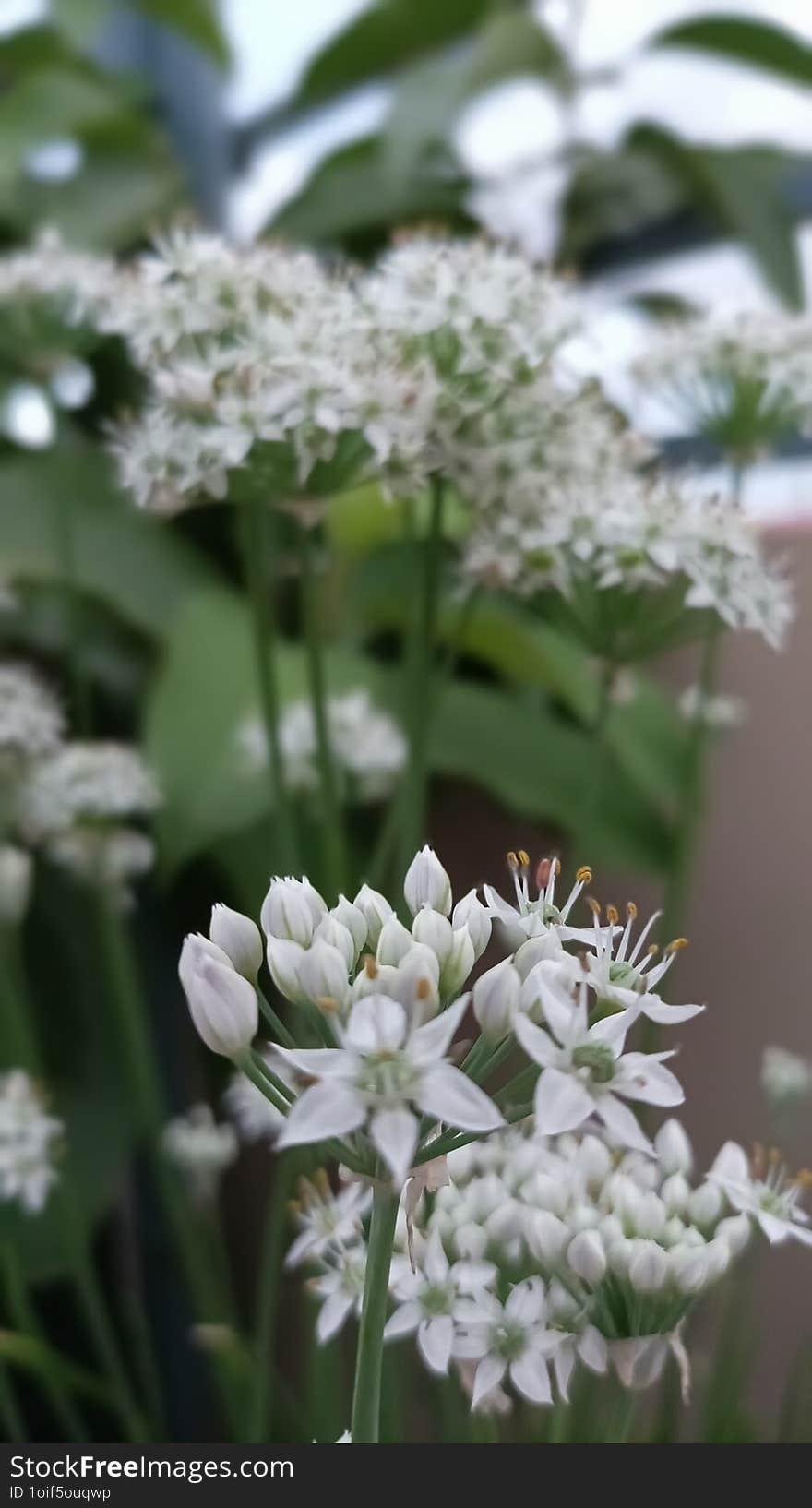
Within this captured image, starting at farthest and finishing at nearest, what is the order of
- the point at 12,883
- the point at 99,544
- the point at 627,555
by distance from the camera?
the point at 99,544 → the point at 12,883 → the point at 627,555

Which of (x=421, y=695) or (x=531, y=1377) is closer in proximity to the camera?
(x=531, y=1377)

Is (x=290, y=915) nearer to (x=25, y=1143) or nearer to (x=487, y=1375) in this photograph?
(x=487, y=1375)

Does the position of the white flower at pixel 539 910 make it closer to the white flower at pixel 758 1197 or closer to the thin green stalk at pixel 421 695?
the white flower at pixel 758 1197

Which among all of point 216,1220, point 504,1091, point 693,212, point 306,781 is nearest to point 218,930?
point 504,1091

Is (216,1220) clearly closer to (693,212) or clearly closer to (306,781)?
(306,781)

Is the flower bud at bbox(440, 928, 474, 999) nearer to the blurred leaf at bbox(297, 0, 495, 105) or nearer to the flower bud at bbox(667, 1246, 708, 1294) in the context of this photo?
the flower bud at bbox(667, 1246, 708, 1294)

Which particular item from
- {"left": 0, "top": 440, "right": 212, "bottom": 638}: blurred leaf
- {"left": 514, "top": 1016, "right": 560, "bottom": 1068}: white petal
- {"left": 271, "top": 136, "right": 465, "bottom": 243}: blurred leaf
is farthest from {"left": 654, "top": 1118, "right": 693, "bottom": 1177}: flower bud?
{"left": 271, "top": 136, "right": 465, "bottom": 243}: blurred leaf

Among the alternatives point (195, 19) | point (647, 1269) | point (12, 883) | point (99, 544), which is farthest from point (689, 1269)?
point (195, 19)
